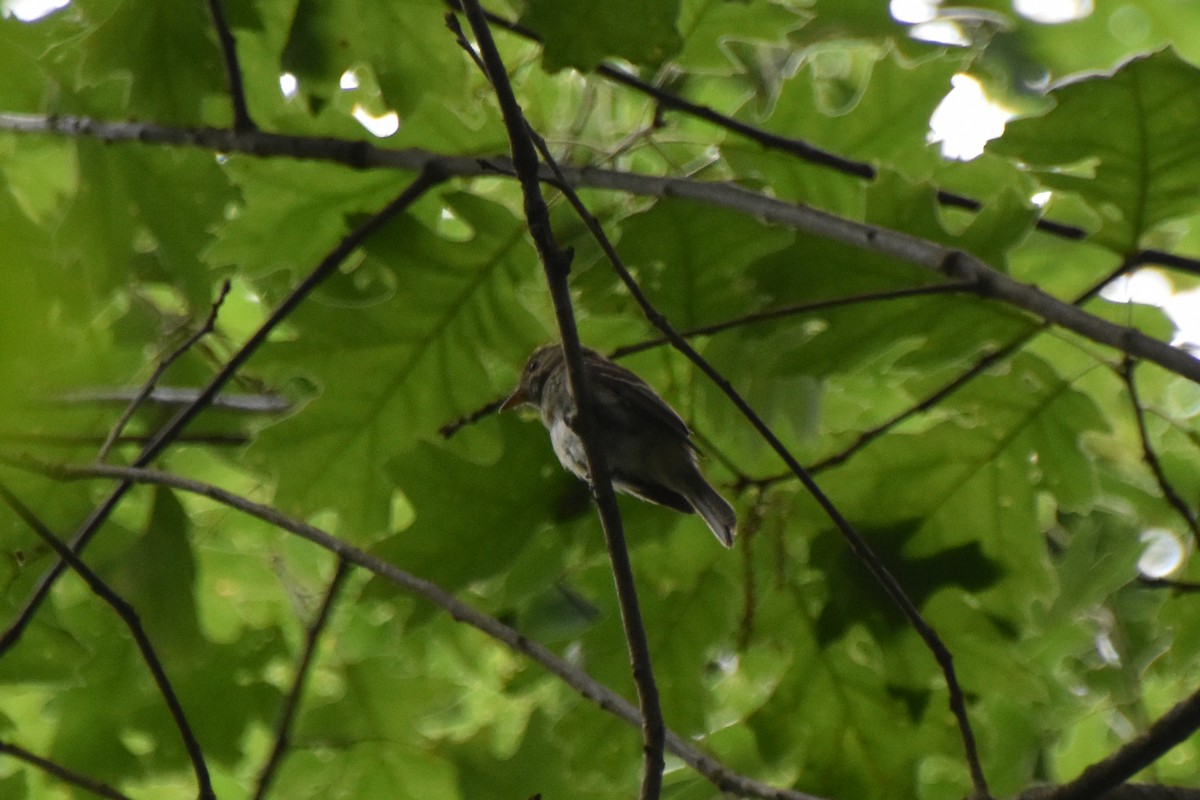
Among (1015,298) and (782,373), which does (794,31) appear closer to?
(782,373)

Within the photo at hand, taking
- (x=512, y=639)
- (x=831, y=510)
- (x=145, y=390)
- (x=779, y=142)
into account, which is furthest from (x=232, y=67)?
(x=831, y=510)

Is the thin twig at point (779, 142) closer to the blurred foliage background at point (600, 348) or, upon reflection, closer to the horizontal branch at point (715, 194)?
the blurred foliage background at point (600, 348)

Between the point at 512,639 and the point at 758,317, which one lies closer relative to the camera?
the point at 512,639

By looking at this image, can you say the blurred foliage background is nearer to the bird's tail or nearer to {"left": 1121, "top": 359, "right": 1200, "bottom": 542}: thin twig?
the bird's tail

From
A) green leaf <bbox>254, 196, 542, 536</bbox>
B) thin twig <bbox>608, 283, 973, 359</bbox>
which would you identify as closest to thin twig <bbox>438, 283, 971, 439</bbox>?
thin twig <bbox>608, 283, 973, 359</bbox>

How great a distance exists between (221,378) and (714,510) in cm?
124

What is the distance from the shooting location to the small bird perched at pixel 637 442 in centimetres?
308

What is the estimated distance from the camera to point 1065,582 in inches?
140

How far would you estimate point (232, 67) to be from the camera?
2.83 meters

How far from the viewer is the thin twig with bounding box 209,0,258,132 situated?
275 centimetres

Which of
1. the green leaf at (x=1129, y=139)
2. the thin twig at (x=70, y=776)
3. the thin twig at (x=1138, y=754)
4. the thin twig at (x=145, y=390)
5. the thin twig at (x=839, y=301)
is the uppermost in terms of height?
the thin twig at (x=145, y=390)

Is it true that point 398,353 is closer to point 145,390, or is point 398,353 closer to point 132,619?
point 145,390

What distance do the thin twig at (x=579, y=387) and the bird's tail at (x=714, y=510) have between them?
82 centimetres

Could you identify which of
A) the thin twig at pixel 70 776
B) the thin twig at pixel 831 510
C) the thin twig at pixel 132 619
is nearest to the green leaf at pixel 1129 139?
the thin twig at pixel 831 510
